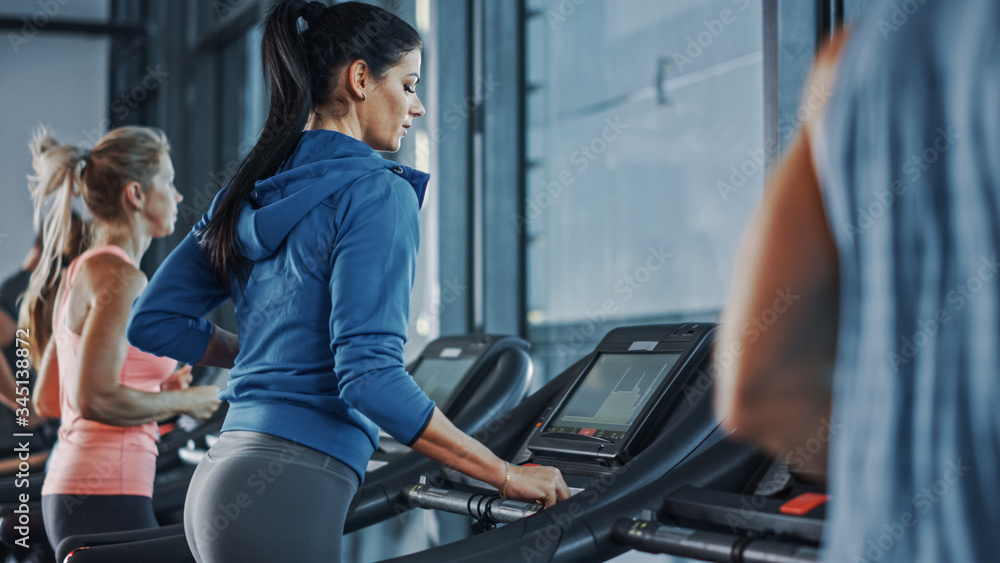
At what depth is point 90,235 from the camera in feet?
7.81

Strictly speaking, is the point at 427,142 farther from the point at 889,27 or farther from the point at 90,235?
the point at 889,27

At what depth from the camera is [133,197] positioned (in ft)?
7.11

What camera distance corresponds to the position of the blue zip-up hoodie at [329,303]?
1146mm

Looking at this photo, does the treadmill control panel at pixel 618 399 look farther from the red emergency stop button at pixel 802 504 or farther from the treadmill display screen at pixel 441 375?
the treadmill display screen at pixel 441 375

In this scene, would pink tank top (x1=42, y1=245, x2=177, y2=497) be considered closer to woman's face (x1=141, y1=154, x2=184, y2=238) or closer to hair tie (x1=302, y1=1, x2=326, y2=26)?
woman's face (x1=141, y1=154, x2=184, y2=238)

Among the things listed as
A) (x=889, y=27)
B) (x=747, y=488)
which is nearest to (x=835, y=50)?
(x=889, y=27)

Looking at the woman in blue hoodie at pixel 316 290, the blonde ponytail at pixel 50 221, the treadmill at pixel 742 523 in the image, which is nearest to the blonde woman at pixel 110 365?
the blonde ponytail at pixel 50 221

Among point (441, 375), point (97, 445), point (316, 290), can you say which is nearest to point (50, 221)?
point (97, 445)

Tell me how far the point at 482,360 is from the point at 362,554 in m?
1.63

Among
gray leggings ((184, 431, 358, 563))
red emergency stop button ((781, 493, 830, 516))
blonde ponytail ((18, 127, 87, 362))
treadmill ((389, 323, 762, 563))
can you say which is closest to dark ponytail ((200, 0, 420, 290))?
gray leggings ((184, 431, 358, 563))

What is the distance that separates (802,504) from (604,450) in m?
0.43

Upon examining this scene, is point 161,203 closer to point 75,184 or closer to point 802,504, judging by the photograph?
point 75,184

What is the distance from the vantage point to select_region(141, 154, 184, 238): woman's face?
7.19ft

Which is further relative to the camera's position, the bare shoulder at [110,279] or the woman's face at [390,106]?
the bare shoulder at [110,279]
